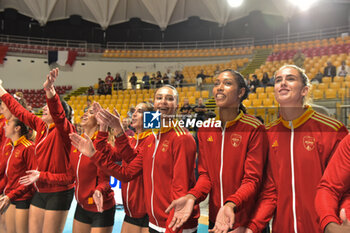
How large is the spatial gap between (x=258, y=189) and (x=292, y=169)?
0.81ft

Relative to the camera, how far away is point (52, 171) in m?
2.78

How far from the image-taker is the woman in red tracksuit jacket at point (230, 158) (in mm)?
1694

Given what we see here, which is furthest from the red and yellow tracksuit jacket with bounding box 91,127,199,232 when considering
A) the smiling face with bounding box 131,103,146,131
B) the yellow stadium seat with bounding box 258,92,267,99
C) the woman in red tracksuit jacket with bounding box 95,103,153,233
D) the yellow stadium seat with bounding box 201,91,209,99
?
the yellow stadium seat with bounding box 201,91,209,99

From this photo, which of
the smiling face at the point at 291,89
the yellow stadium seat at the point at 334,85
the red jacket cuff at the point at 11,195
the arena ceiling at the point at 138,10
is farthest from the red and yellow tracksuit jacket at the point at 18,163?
the arena ceiling at the point at 138,10

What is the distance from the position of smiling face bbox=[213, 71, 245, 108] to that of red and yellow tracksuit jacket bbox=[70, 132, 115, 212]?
1.33m

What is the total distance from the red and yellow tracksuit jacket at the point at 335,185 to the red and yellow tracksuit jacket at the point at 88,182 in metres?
1.77

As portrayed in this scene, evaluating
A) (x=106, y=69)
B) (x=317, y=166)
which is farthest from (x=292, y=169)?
(x=106, y=69)

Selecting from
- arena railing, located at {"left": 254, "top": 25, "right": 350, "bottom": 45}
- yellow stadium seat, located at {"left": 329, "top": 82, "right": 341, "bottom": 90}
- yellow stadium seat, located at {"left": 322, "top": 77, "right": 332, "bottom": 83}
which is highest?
arena railing, located at {"left": 254, "top": 25, "right": 350, "bottom": 45}

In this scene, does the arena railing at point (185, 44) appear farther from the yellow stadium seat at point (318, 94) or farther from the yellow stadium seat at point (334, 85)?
the yellow stadium seat at point (318, 94)

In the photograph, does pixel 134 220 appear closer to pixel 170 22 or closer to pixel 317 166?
pixel 317 166

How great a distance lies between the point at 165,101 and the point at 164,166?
1.60ft

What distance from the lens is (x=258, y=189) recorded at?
1.74 metres

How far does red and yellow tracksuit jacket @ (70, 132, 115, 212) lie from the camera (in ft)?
8.36

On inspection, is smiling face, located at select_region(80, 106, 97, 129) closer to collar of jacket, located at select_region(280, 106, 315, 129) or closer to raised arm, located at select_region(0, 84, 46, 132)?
raised arm, located at select_region(0, 84, 46, 132)
